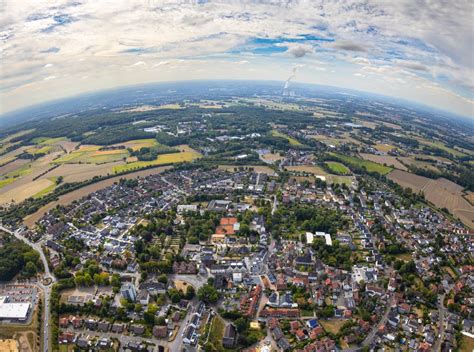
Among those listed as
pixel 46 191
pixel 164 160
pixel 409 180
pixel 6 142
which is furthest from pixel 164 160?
pixel 6 142

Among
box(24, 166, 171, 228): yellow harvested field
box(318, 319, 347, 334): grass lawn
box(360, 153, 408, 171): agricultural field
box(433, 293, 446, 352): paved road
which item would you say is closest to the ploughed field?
box(24, 166, 171, 228): yellow harvested field

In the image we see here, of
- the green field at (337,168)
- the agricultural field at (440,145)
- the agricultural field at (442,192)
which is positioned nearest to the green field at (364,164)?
the green field at (337,168)

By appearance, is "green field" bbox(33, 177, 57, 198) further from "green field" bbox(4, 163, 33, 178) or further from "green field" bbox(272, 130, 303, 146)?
"green field" bbox(272, 130, 303, 146)

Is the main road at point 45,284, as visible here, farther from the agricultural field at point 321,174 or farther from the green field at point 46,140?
the green field at point 46,140

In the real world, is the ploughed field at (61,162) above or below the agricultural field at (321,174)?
below

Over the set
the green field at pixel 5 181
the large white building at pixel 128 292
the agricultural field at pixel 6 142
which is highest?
the large white building at pixel 128 292

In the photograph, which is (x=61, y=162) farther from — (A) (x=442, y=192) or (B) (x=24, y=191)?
(A) (x=442, y=192)

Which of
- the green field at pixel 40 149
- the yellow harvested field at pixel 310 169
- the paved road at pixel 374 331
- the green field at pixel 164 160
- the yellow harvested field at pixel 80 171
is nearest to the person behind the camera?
the paved road at pixel 374 331
